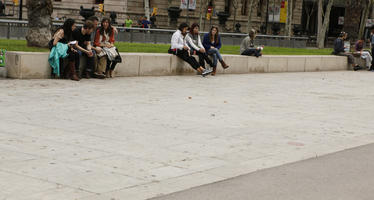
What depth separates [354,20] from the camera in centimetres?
6756

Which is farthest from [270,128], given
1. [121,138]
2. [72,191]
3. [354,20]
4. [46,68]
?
[354,20]

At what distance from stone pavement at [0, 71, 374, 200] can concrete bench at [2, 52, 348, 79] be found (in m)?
0.51

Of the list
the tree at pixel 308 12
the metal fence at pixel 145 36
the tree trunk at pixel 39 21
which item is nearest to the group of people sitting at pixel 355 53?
the metal fence at pixel 145 36

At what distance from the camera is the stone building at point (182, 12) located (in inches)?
2040

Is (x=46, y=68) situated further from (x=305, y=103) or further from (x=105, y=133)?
(x=105, y=133)

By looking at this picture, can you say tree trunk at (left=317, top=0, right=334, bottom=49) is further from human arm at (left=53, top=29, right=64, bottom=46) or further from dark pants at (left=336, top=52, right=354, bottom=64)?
human arm at (left=53, top=29, right=64, bottom=46)

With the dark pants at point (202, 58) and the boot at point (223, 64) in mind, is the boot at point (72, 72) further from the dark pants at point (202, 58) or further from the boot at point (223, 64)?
the boot at point (223, 64)

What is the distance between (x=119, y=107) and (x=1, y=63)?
440cm

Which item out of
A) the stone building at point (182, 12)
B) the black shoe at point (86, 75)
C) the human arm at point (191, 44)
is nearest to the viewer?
the black shoe at point (86, 75)

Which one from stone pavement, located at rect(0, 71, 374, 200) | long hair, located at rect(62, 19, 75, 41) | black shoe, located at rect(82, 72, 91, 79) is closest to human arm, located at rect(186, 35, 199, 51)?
stone pavement, located at rect(0, 71, 374, 200)

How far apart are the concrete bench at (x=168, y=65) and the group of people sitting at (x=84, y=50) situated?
12.6 inches

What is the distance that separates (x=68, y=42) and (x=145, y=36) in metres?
18.8

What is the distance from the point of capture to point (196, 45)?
58.1 ft

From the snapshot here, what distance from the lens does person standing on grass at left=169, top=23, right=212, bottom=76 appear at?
56.1 feet
